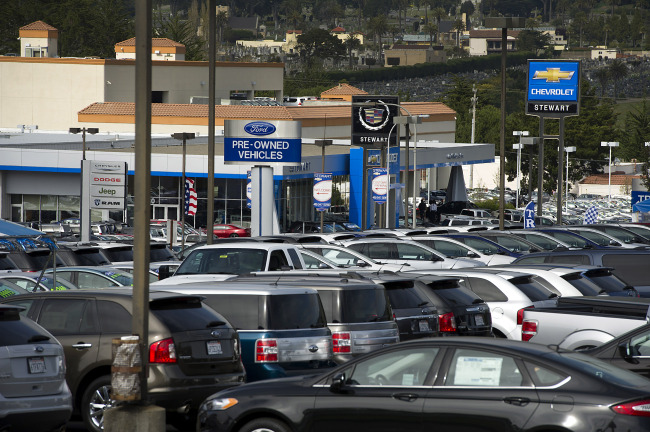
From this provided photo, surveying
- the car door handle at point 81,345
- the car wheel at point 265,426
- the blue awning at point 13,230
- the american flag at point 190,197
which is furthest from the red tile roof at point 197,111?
the car wheel at point 265,426

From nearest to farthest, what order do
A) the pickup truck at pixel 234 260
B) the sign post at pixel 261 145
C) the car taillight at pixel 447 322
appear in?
the car taillight at pixel 447 322 → the pickup truck at pixel 234 260 → the sign post at pixel 261 145

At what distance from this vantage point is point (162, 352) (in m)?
11.1

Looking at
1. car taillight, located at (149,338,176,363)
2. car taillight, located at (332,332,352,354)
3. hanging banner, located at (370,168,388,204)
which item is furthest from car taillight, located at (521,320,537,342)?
hanging banner, located at (370,168,388,204)

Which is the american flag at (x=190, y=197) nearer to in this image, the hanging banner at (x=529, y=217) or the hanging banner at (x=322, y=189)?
the hanging banner at (x=322, y=189)

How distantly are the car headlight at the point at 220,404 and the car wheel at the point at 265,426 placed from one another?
0.25 metres

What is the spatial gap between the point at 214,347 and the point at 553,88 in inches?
1986

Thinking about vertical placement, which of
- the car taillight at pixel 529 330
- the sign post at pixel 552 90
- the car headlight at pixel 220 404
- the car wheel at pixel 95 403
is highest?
the sign post at pixel 552 90

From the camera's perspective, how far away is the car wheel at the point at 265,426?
976 centimetres

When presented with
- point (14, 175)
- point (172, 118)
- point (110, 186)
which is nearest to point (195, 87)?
point (172, 118)

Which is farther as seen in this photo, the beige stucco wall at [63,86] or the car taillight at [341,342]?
the beige stucco wall at [63,86]

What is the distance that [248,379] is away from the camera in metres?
12.6

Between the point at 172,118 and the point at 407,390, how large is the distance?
70.6m

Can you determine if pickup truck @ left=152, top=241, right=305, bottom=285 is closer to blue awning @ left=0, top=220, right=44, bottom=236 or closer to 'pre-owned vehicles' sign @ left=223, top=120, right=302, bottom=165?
blue awning @ left=0, top=220, right=44, bottom=236

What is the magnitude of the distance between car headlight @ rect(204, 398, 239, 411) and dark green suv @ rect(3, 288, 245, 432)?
100 cm
